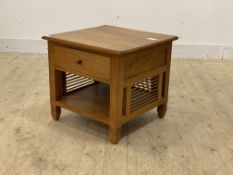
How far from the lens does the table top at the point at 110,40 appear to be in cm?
167

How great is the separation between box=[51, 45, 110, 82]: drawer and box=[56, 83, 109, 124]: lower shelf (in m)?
0.20

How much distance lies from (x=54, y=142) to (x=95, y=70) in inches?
16.0

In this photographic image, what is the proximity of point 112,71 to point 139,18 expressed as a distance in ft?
5.80

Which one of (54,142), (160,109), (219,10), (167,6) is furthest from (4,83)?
(219,10)

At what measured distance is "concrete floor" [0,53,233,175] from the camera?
1618 millimetres

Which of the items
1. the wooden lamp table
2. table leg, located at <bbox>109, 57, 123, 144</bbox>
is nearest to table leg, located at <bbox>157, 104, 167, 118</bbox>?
the wooden lamp table

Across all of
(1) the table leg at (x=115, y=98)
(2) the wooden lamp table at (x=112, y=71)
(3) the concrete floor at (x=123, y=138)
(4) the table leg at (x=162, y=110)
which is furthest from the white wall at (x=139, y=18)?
A: (1) the table leg at (x=115, y=98)

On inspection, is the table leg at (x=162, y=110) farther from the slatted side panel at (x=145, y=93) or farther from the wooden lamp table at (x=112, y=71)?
the slatted side panel at (x=145, y=93)

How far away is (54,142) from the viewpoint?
71.5 inches

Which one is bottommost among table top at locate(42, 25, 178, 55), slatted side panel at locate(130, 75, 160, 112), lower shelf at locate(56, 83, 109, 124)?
lower shelf at locate(56, 83, 109, 124)

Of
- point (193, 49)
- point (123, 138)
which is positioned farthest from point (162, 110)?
point (193, 49)

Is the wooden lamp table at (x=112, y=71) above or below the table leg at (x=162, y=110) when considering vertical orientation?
above

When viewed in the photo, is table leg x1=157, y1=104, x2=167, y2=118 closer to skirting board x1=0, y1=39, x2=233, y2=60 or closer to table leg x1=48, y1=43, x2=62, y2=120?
table leg x1=48, y1=43, x2=62, y2=120

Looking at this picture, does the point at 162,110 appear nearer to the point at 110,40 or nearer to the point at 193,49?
the point at 110,40
